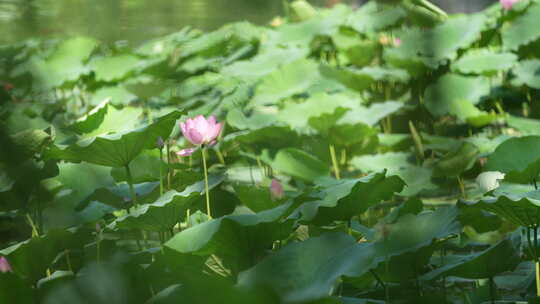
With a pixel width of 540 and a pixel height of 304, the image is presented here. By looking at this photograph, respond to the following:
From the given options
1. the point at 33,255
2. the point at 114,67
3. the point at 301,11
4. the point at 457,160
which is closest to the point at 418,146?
the point at 457,160

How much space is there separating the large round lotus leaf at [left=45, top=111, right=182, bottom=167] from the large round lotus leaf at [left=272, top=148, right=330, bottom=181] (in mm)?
355

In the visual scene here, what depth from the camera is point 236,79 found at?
2246 millimetres

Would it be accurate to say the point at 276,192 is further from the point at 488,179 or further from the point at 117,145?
the point at 488,179

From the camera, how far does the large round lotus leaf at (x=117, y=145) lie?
0.98m

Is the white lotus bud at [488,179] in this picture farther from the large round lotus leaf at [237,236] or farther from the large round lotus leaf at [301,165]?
the large round lotus leaf at [237,236]

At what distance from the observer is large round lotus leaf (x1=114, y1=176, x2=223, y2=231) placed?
2.91 feet

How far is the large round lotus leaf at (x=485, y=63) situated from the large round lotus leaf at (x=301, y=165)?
0.77 meters

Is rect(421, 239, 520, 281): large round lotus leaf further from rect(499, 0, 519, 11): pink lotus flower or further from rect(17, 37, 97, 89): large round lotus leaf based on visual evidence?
rect(17, 37, 97, 89): large round lotus leaf

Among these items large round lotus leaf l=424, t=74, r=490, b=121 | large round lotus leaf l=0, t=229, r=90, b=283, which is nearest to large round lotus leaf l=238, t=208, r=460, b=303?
large round lotus leaf l=0, t=229, r=90, b=283

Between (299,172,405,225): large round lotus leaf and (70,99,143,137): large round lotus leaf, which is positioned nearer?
(299,172,405,225): large round lotus leaf

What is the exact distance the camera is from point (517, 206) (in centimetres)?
79

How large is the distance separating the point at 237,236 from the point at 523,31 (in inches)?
58.1

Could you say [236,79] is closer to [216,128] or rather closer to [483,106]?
[483,106]

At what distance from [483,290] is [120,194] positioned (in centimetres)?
52
